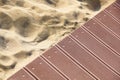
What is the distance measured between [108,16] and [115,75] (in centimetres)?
81

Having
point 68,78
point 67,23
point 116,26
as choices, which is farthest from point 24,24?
point 116,26

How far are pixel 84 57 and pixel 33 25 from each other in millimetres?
609

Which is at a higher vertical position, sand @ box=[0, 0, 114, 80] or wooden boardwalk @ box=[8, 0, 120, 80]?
sand @ box=[0, 0, 114, 80]

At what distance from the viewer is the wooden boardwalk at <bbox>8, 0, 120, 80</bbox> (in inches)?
111

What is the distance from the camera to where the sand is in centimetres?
289

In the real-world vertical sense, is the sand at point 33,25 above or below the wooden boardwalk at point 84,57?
above

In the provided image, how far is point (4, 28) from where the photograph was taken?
3076mm

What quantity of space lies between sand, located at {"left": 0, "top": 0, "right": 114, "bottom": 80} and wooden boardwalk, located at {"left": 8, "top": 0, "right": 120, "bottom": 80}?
87mm

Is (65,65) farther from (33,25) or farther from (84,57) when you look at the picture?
(33,25)

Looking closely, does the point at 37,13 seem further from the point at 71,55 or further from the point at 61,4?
the point at 71,55

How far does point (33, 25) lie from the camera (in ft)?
10.4

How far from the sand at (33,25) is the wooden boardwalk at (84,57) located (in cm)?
9

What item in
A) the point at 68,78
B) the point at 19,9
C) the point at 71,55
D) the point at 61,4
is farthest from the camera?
the point at 61,4

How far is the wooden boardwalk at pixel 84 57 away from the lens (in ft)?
9.25
